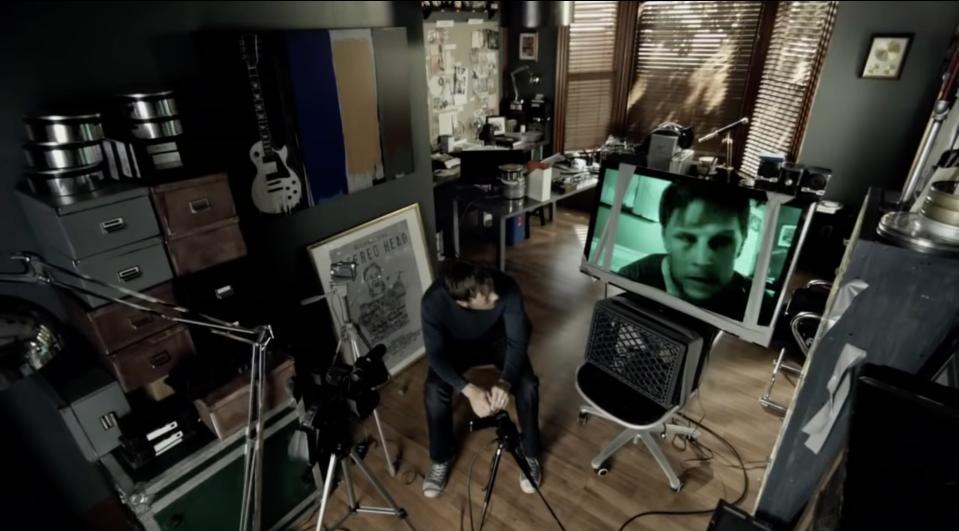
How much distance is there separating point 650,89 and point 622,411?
11.3ft

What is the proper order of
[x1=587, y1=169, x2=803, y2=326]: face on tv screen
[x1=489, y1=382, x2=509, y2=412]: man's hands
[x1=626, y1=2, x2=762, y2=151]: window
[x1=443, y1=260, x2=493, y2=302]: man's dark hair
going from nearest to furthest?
[x1=587, y1=169, x2=803, y2=326]: face on tv screen, [x1=443, y1=260, x2=493, y2=302]: man's dark hair, [x1=489, y1=382, x2=509, y2=412]: man's hands, [x1=626, y1=2, x2=762, y2=151]: window

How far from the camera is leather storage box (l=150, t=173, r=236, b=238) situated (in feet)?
4.62

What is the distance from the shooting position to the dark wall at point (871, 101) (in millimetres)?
3008

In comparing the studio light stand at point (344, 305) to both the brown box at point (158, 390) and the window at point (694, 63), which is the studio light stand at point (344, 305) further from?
the window at point (694, 63)

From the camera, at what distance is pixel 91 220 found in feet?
4.22

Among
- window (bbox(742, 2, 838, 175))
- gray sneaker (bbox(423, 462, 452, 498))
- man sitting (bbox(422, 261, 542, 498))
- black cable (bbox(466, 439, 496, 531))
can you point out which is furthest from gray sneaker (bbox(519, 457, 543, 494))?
window (bbox(742, 2, 838, 175))

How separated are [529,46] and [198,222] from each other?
12.4ft

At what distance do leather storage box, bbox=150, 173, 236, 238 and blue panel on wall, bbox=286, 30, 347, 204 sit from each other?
0.53 m

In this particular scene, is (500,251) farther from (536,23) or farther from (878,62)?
(878,62)

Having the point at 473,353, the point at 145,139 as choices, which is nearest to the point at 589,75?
the point at 473,353

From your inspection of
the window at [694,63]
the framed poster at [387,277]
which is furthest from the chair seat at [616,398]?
the window at [694,63]

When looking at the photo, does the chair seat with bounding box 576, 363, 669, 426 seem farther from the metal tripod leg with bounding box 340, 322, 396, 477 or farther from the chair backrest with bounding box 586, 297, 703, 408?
the metal tripod leg with bounding box 340, 322, 396, 477

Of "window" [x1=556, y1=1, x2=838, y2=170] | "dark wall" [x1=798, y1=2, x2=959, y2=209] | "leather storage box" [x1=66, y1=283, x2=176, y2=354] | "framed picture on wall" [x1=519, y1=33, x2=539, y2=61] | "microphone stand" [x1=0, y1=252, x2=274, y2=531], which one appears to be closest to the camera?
"microphone stand" [x1=0, y1=252, x2=274, y2=531]

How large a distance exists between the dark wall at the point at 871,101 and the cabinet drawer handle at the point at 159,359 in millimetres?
4122
